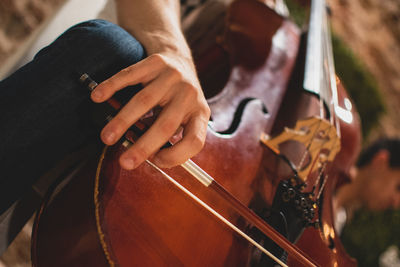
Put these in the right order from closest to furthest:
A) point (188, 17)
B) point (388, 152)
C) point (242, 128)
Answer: point (242, 128)
point (188, 17)
point (388, 152)

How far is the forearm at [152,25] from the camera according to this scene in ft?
1.70

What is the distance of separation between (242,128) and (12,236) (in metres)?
0.46

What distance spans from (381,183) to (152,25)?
1.94 metres

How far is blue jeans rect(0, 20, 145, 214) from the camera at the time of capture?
0.41 m

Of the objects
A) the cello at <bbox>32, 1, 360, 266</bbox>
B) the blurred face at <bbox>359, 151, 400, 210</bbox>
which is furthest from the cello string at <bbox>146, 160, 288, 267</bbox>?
the blurred face at <bbox>359, 151, 400, 210</bbox>

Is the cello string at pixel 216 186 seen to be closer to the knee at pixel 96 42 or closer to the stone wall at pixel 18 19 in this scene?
the knee at pixel 96 42

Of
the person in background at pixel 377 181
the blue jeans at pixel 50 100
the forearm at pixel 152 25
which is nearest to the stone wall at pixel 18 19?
the forearm at pixel 152 25

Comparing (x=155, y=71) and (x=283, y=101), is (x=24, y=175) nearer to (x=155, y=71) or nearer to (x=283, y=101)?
(x=155, y=71)

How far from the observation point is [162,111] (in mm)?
A: 392

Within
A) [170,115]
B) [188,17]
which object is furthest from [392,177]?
[170,115]

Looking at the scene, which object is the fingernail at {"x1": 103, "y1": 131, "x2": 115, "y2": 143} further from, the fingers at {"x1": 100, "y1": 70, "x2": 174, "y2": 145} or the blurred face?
the blurred face

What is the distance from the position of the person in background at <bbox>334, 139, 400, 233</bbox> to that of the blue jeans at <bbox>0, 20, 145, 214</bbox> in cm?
177

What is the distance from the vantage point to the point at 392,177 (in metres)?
1.96

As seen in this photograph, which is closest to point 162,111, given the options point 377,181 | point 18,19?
point 18,19
